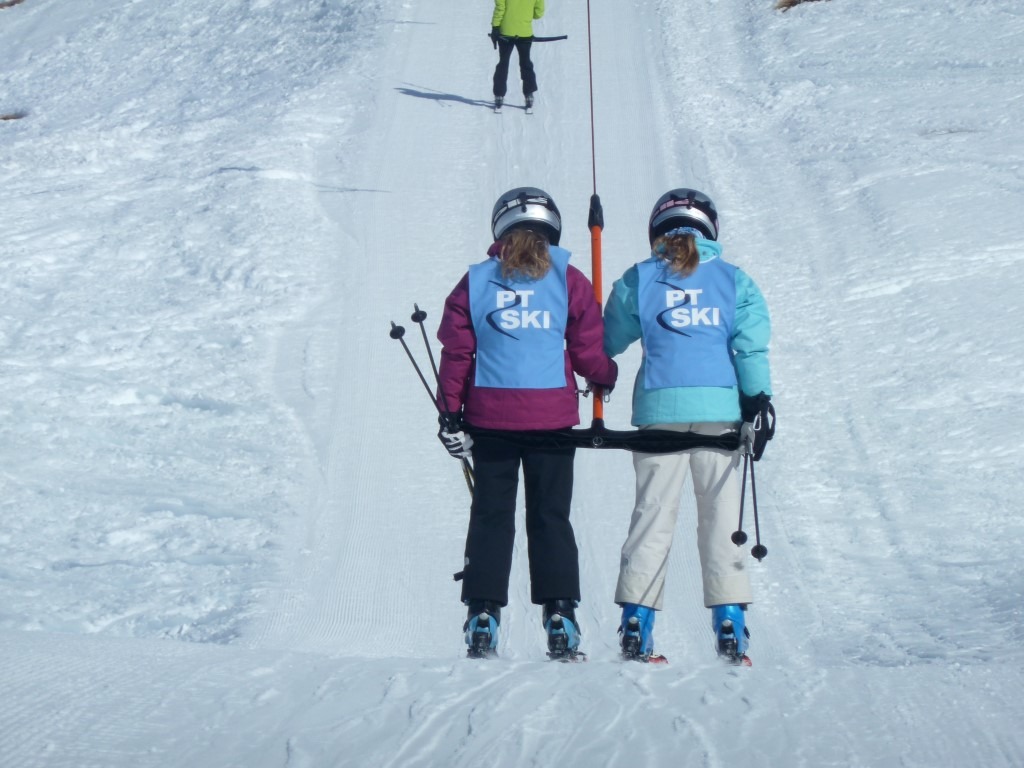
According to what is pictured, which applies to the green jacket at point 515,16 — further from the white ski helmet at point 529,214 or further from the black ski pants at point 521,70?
the white ski helmet at point 529,214

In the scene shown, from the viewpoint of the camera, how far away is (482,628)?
14.6 feet

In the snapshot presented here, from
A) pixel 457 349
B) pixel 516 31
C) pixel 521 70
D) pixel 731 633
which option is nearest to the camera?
pixel 731 633

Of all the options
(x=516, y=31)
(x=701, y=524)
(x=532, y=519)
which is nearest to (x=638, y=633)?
(x=701, y=524)

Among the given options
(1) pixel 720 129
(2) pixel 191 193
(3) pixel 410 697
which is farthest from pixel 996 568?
(2) pixel 191 193

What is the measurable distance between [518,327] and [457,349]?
0.24 metres

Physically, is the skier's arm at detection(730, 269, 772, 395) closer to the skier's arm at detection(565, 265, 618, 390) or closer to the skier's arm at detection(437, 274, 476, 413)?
the skier's arm at detection(565, 265, 618, 390)

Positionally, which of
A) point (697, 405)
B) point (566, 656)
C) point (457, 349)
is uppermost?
point (457, 349)

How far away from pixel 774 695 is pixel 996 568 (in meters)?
2.43

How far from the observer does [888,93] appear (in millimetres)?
11664

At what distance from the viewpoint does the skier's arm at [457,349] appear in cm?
449

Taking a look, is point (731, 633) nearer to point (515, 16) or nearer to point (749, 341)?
point (749, 341)

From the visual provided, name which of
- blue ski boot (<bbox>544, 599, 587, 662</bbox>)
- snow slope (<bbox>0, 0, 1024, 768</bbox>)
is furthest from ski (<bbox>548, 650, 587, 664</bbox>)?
snow slope (<bbox>0, 0, 1024, 768</bbox>)

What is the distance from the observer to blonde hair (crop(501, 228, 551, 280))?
4449 mm

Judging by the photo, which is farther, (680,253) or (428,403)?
(428,403)
